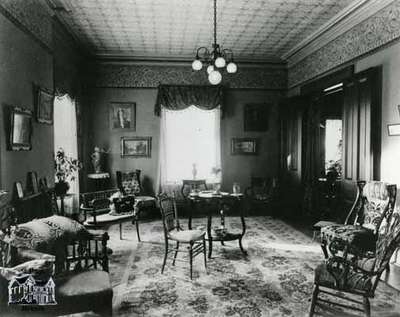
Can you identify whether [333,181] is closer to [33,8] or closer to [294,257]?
[294,257]

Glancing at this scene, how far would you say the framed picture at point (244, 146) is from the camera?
9094 millimetres

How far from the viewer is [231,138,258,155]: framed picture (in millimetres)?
9094

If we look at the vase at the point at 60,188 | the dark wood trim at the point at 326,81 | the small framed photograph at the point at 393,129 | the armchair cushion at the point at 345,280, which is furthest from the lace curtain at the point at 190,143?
the armchair cushion at the point at 345,280

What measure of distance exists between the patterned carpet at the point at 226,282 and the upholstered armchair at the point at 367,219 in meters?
0.52

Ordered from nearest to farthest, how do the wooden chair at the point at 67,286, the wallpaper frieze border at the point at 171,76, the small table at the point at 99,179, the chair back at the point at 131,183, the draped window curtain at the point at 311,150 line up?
1. the wooden chair at the point at 67,286
2. the draped window curtain at the point at 311,150
3. the small table at the point at 99,179
4. the chair back at the point at 131,183
5. the wallpaper frieze border at the point at 171,76

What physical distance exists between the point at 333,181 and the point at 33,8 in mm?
6105

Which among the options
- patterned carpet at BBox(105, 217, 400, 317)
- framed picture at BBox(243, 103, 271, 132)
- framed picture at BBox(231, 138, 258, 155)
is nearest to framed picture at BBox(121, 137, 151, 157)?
framed picture at BBox(231, 138, 258, 155)

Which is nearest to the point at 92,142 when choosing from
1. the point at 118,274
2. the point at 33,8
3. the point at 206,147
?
the point at 206,147

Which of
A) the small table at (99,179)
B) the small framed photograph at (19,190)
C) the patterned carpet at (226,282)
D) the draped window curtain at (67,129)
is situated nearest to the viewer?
the patterned carpet at (226,282)

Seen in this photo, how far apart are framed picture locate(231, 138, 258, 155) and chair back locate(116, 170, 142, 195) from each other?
247 centimetres

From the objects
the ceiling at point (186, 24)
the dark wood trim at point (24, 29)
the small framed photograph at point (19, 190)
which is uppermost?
the ceiling at point (186, 24)

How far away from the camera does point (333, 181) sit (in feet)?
24.2

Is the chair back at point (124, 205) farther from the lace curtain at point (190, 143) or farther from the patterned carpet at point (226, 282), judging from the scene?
the lace curtain at point (190, 143)

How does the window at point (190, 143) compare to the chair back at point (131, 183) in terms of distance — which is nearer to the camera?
the chair back at point (131, 183)
